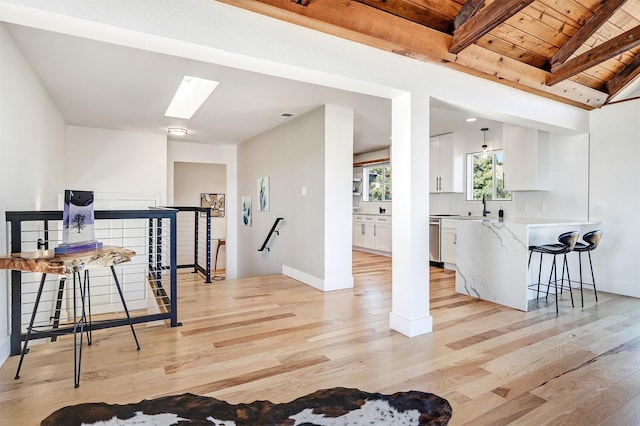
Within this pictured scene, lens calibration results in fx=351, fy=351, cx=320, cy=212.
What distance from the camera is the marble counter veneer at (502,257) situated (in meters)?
3.73

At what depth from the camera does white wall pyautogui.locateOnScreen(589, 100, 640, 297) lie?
423 centimetres

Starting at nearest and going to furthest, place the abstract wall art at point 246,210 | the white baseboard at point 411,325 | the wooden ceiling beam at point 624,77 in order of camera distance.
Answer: the white baseboard at point 411,325
the wooden ceiling beam at point 624,77
the abstract wall art at point 246,210

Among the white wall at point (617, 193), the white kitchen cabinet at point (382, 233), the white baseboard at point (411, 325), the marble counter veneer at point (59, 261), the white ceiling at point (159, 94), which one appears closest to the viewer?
the marble counter veneer at point (59, 261)

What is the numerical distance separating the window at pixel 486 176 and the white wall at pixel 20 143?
6.27 meters

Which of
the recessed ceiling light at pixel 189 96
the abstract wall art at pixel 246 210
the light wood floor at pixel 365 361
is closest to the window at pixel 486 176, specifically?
the light wood floor at pixel 365 361

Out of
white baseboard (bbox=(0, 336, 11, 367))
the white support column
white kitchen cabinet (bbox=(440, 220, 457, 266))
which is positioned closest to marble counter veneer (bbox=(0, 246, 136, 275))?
white baseboard (bbox=(0, 336, 11, 367))

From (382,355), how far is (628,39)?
11.6 ft

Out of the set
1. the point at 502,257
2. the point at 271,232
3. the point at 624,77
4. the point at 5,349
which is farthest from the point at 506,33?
the point at 5,349

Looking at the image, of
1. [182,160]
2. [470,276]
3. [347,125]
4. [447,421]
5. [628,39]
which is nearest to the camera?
[447,421]

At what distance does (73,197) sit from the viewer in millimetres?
2305

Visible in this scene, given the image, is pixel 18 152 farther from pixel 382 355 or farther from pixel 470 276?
A: pixel 470 276

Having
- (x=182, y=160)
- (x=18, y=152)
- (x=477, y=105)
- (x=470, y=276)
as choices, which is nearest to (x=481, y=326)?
(x=470, y=276)

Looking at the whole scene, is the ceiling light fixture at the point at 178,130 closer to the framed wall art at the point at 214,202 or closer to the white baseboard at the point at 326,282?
the white baseboard at the point at 326,282

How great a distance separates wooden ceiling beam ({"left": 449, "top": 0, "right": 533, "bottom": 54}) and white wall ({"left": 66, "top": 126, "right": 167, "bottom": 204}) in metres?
5.51
